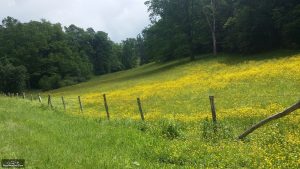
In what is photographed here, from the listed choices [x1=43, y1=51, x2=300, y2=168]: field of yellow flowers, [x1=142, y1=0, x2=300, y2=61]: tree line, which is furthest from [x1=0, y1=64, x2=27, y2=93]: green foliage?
[x1=43, y1=51, x2=300, y2=168]: field of yellow flowers

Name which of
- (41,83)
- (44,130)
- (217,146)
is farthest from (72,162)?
(41,83)

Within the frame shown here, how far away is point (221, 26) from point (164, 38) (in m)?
10.3

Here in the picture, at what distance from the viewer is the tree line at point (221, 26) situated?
198 feet

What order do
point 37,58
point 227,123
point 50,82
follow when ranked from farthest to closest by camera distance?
point 37,58, point 50,82, point 227,123

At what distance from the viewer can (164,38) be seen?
82.7 m

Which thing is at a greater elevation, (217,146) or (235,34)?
(235,34)

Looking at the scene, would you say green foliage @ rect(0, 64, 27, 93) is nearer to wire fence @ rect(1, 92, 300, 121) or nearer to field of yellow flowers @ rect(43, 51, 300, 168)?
field of yellow flowers @ rect(43, 51, 300, 168)

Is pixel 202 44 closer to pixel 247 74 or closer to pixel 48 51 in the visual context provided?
pixel 247 74

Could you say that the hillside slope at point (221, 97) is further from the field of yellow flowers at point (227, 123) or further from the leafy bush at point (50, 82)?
the leafy bush at point (50, 82)

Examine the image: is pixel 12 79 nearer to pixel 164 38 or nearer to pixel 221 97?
pixel 164 38

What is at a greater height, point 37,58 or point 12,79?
point 37,58

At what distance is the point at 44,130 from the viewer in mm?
18359

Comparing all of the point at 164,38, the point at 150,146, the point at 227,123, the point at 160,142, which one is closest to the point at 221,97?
the point at 227,123

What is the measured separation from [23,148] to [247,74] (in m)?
30.7
